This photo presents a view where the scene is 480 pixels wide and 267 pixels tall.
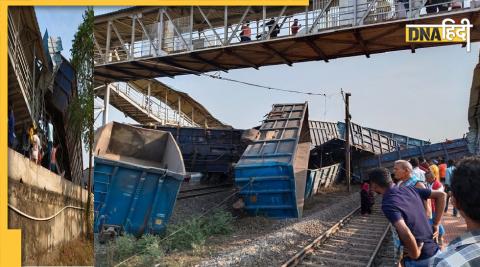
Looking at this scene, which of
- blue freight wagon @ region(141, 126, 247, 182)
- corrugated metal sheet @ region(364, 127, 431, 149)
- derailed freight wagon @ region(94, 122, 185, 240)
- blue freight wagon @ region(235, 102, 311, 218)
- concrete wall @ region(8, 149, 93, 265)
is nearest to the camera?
concrete wall @ region(8, 149, 93, 265)

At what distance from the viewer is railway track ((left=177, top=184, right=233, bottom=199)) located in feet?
39.0

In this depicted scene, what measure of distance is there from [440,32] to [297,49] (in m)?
3.24

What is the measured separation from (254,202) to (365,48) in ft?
14.9

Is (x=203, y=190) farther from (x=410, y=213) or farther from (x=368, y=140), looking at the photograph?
(x=410, y=213)

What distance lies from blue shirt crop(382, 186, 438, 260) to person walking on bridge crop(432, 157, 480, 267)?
59.9 inches

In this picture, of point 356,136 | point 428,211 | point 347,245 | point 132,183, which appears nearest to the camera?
point 428,211

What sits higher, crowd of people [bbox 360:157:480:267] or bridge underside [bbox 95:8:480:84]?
bridge underside [bbox 95:8:480:84]

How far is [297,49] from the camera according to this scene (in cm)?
1046

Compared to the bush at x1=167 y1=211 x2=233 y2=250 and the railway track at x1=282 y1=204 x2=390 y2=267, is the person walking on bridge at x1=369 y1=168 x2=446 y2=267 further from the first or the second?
the bush at x1=167 y1=211 x2=233 y2=250

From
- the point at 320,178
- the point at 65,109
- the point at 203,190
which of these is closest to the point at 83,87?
the point at 65,109

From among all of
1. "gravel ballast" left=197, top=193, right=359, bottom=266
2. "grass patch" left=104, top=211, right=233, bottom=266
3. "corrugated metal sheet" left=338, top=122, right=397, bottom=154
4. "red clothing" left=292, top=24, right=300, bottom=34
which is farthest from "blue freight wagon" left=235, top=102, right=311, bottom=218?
"corrugated metal sheet" left=338, top=122, right=397, bottom=154

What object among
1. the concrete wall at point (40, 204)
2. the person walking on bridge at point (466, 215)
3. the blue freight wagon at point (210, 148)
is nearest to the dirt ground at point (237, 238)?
the blue freight wagon at point (210, 148)

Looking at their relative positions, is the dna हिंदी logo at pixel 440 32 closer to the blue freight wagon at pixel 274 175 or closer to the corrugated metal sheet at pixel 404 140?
the blue freight wagon at pixel 274 175

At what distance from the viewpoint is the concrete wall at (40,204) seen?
1.46m
